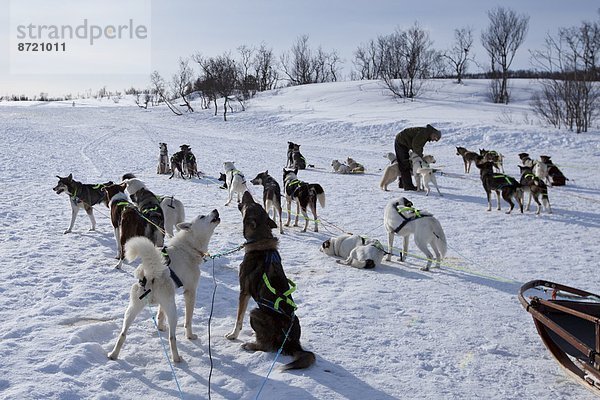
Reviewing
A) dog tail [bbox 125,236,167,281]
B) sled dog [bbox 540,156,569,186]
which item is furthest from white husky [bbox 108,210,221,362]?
sled dog [bbox 540,156,569,186]

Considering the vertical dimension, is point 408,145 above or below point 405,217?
above

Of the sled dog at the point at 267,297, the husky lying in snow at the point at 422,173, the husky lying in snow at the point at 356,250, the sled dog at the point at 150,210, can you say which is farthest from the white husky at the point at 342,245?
the husky lying in snow at the point at 422,173

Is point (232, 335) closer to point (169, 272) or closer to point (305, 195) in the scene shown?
point (169, 272)

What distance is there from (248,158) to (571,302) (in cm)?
1507

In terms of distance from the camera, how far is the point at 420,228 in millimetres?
6242

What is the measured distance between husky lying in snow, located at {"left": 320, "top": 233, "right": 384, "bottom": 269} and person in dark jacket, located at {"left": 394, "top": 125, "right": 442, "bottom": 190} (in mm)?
5823

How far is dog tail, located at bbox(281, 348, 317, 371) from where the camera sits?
3551mm

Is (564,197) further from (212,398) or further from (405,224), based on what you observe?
(212,398)

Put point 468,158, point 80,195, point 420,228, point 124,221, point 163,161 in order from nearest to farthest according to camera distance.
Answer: point 124,221, point 420,228, point 80,195, point 163,161, point 468,158

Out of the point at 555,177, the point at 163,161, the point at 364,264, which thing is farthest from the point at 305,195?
the point at 163,161

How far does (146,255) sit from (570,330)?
10.2 feet

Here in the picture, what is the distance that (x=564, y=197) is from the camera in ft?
36.1

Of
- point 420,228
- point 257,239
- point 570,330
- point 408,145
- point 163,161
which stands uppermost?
point 408,145

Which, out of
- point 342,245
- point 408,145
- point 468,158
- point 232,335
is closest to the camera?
point 232,335
